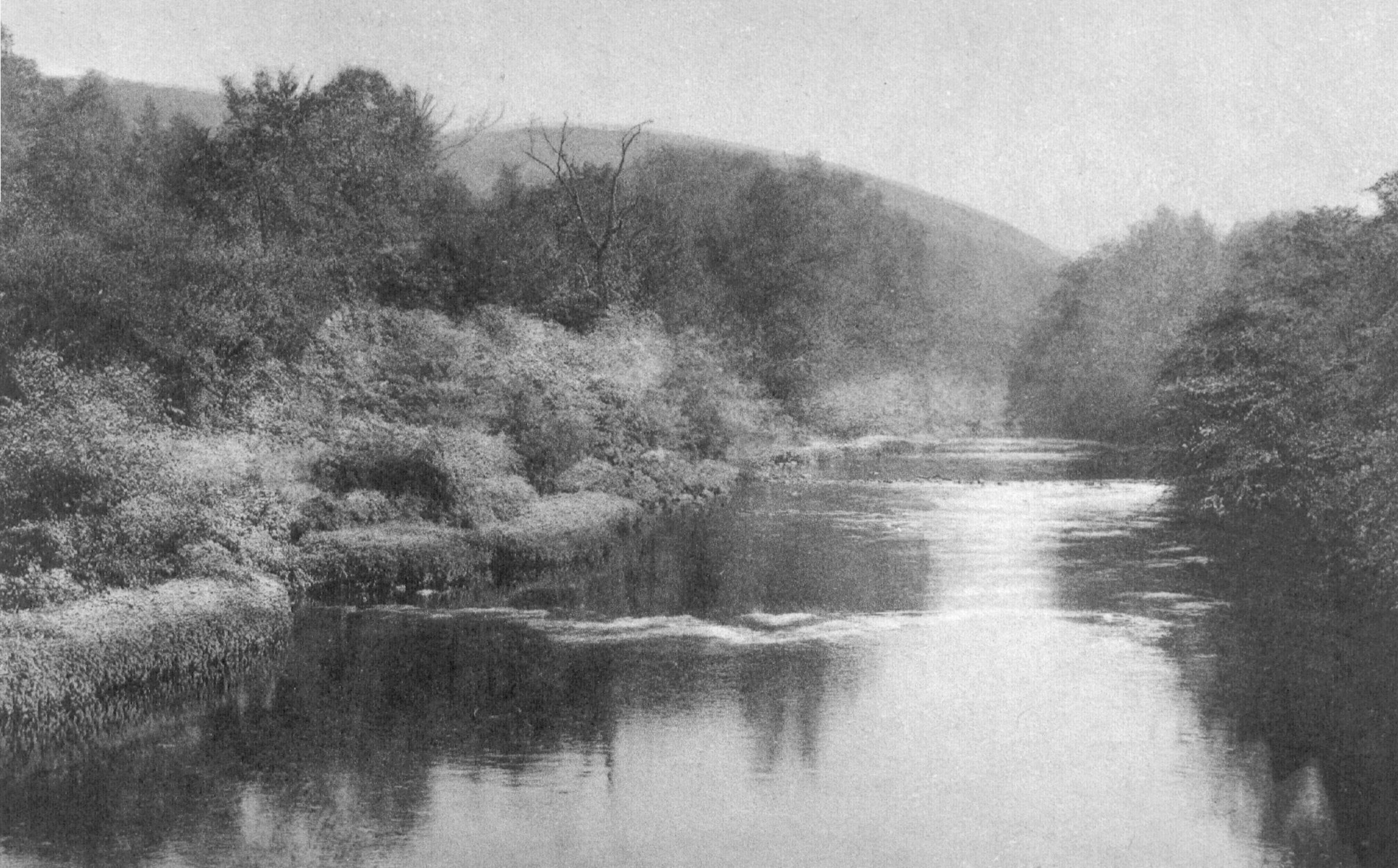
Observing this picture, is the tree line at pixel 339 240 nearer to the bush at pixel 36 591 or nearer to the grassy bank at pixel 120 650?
the grassy bank at pixel 120 650

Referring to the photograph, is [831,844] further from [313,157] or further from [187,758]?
[313,157]

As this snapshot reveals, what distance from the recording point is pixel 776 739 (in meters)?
16.9

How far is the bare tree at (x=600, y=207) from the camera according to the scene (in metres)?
53.0

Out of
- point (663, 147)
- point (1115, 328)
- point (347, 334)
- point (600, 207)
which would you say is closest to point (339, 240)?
point (347, 334)

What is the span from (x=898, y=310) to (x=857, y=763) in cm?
8125

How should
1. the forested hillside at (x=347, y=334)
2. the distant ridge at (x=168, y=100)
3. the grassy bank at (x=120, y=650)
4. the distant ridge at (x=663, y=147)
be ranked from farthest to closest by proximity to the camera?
the distant ridge at (x=663, y=147) < the distant ridge at (x=168, y=100) < the forested hillside at (x=347, y=334) < the grassy bank at (x=120, y=650)

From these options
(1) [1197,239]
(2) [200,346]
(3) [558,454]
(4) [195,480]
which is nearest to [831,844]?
(4) [195,480]

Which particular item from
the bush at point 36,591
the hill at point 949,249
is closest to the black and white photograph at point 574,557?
the bush at point 36,591

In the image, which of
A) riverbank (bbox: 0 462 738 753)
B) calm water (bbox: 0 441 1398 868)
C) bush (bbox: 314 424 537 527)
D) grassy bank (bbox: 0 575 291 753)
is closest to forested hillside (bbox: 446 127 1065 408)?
bush (bbox: 314 424 537 527)

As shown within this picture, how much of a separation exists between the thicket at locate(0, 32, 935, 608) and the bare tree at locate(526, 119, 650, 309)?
0.21 m

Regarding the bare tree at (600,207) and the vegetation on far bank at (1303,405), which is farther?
the bare tree at (600,207)

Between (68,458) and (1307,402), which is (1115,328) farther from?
(68,458)

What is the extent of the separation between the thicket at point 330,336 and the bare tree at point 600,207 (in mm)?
211

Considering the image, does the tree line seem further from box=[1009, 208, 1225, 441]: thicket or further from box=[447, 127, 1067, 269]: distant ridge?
box=[1009, 208, 1225, 441]: thicket
